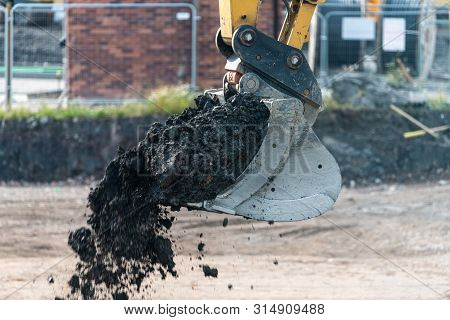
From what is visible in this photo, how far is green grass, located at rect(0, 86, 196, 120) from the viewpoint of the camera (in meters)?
17.6

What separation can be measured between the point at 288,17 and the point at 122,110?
A: 886 centimetres

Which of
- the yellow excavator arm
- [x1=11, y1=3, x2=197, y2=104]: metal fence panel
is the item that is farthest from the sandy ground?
the yellow excavator arm

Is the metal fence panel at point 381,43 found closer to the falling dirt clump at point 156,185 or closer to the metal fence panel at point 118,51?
the metal fence panel at point 118,51

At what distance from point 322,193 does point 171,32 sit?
10.2 m

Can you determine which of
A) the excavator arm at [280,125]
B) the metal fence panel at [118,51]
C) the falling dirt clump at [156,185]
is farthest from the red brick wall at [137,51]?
the excavator arm at [280,125]

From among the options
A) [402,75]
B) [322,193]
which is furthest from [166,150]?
[402,75]

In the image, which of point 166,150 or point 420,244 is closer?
point 166,150

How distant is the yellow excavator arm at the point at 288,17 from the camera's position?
29.2 ft

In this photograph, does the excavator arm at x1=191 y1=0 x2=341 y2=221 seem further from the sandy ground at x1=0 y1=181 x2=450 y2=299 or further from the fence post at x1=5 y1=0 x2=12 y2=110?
the fence post at x1=5 y1=0 x2=12 y2=110

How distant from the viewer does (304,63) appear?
A: 29.5 ft

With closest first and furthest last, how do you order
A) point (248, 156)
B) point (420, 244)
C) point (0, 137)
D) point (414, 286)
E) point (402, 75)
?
1. point (248, 156)
2. point (414, 286)
3. point (420, 244)
4. point (0, 137)
5. point (402, 75)

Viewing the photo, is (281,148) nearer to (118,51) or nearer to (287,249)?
(287,249)

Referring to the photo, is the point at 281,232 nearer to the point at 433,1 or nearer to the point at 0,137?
the point at 0,137

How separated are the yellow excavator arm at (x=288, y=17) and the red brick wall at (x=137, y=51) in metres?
9.22
